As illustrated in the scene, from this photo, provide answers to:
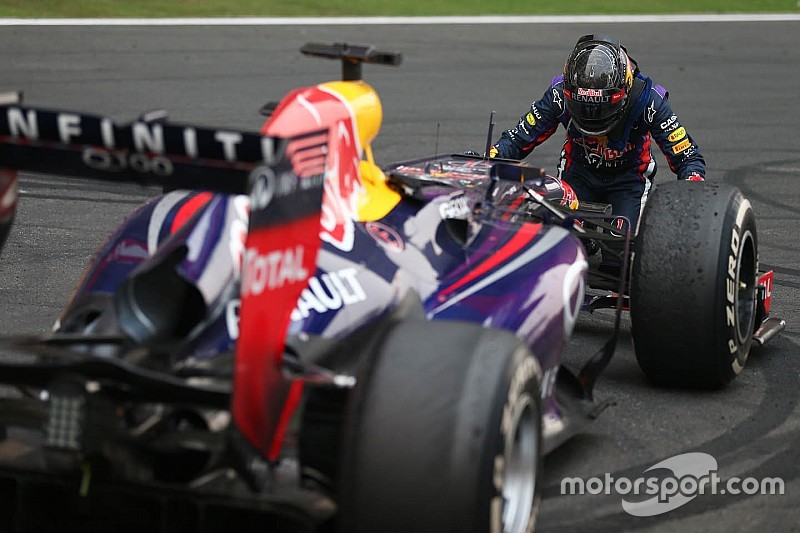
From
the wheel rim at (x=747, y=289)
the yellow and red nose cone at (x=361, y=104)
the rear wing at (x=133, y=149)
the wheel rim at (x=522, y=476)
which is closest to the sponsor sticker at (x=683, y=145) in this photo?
the wheel rim at (x=747, y=289)

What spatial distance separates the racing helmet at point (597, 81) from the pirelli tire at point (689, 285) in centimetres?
136

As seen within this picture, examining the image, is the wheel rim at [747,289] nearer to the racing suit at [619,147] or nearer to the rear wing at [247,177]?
the racing suit at [619,147]

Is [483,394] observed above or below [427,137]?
above

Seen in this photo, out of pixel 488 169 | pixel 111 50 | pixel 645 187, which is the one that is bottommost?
pixel 111 50

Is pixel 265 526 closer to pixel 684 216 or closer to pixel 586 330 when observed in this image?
pixel 684 216

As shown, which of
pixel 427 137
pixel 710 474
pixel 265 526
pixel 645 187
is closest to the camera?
pixel 265 526

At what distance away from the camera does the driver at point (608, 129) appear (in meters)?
7.04

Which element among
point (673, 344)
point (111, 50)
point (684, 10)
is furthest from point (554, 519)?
point (684, 10)

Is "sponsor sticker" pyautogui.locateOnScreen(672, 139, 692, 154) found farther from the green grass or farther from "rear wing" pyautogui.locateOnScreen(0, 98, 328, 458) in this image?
the green grass

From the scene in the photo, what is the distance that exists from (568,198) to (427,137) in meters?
5.10

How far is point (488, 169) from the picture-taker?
606cm

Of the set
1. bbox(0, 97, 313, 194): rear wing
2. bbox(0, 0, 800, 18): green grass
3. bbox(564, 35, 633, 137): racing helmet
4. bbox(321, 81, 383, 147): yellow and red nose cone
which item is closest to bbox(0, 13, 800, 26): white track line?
bbox(0, 0, 800, 18): green grass

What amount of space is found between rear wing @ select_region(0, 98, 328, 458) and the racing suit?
12.4 feet

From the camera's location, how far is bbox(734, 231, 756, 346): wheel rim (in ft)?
19.5
